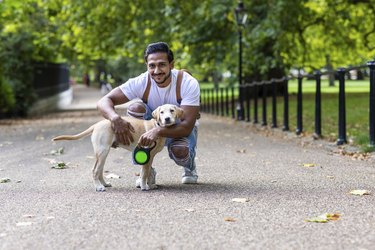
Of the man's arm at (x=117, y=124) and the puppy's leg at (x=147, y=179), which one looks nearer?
the man's arm at (x=117, y=124)

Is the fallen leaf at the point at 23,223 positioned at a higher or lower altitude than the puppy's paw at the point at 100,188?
higher

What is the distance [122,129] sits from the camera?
6.09 meters

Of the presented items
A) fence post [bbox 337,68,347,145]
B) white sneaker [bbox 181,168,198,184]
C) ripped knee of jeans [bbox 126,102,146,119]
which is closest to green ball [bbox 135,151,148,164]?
ripped knee of jeans [bbox 126,102,146,119]

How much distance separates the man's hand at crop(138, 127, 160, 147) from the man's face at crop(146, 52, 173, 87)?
505 mm

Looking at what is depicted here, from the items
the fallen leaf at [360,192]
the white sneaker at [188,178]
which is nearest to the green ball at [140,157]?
the white sneaker at [188,178]

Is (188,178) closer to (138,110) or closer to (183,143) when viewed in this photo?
(183,143)

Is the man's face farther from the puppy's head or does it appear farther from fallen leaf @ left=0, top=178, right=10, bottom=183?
fallen leaf @ left=0, top=178, right=10, bottom=183

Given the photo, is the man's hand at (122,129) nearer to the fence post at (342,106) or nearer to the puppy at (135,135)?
the puppy at (135,135)

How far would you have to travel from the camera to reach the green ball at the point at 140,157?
608 cm

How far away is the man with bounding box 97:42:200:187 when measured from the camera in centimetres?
614

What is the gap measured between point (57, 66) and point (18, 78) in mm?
14489

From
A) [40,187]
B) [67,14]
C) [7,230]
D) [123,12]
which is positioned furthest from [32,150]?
[67,14]

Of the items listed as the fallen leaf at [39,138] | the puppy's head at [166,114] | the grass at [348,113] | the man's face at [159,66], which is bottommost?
the fallen leaf at [39,138]

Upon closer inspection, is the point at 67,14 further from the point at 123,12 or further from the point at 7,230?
the point at 7,230
